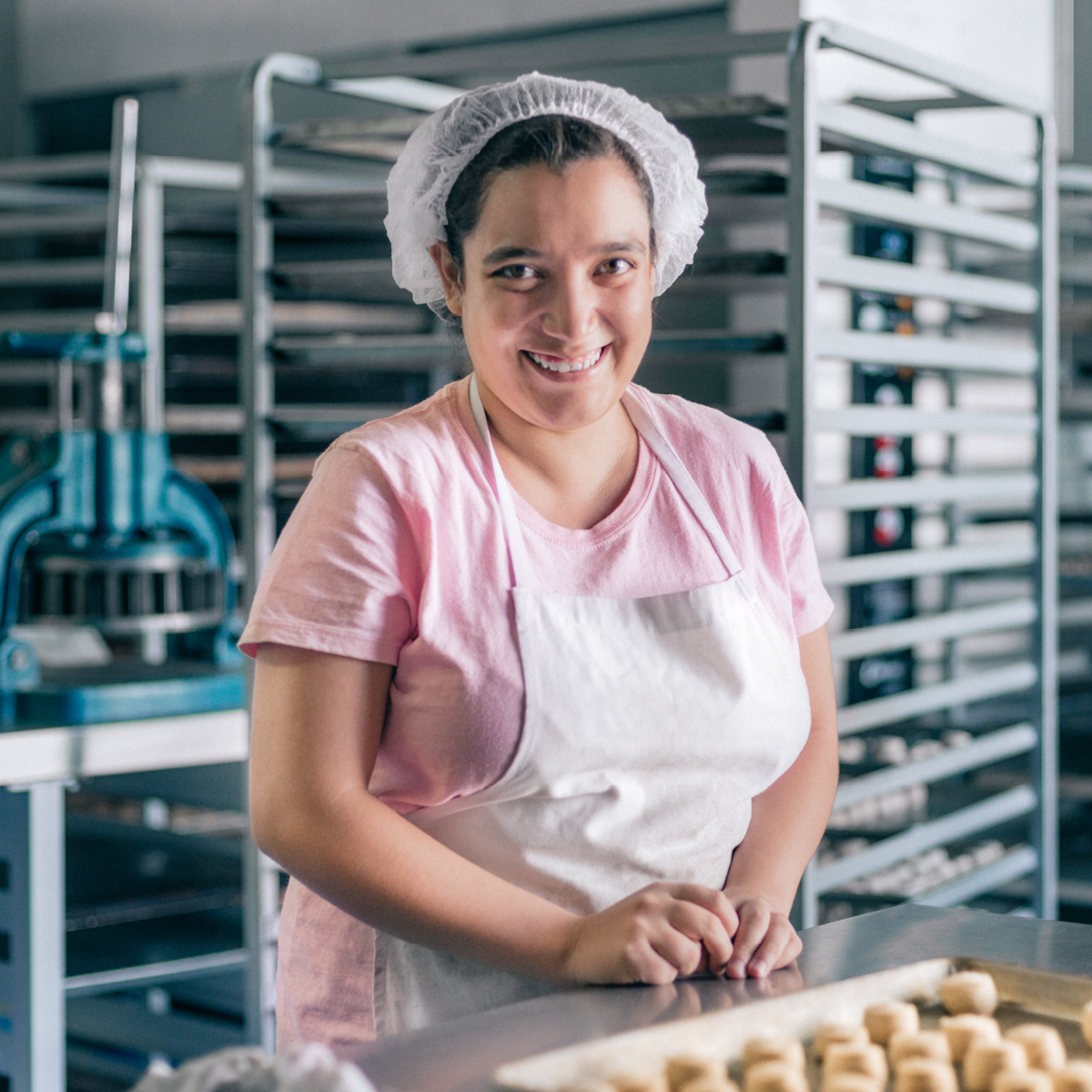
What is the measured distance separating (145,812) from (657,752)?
249cm

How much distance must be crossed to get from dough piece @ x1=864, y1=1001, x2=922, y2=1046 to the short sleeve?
1.72ft

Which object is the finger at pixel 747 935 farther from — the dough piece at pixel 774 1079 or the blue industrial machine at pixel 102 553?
the blue industrial machine at pixel 102 553

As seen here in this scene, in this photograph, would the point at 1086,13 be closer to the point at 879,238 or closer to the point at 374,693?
the point at 879,238

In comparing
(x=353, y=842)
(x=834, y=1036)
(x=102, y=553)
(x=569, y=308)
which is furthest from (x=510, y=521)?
(x=102, y=553)

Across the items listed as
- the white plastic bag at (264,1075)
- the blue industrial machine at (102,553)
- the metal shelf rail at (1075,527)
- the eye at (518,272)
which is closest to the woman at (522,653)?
the eye at (518,272)

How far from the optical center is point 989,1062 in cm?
108

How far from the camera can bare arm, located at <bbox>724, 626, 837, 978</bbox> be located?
1.34m

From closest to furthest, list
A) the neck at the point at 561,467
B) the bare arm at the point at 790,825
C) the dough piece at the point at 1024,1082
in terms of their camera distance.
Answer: the dough piece at the point at 1024,1082
the bare arm at the point at 790,825
the neck at the point at 561,467

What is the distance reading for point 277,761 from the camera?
1.36 m

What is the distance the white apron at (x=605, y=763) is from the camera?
1.43 metres

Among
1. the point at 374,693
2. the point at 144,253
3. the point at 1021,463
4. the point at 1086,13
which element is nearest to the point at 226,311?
the point at 144,253

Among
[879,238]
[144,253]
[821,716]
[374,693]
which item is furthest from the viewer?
[144,253]

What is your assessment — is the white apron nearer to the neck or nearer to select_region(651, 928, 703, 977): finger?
the neck

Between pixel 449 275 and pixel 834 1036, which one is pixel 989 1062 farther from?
pixel 449 275
